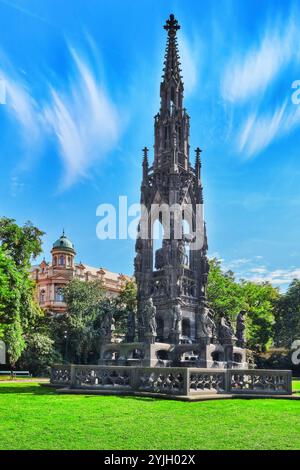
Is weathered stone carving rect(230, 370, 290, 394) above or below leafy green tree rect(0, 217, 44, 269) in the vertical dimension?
below

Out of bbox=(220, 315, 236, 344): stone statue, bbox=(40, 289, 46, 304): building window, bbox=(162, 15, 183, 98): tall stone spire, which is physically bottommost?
bbox=(220, 315, 236, 344): stone statue

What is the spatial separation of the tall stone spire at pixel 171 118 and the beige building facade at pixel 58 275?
129ft

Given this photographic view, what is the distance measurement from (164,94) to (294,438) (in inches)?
1064

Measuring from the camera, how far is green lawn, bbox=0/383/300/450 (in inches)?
302

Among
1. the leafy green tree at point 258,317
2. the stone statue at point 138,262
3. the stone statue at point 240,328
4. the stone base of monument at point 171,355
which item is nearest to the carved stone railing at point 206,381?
the stone base of monument at point 171,355

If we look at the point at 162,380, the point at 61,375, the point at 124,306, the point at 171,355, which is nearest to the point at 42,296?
the point at 124,306

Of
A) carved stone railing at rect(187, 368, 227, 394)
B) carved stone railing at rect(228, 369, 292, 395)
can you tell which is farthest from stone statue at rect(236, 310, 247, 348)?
carved stone railing at rect(187, 368, 227, 394)

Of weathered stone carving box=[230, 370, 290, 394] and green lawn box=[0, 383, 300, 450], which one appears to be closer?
green lawn box=[0, 383, 300, 450]

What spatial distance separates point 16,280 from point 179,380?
59.6 feet

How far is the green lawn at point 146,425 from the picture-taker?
7.67 m

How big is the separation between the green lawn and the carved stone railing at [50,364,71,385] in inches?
258

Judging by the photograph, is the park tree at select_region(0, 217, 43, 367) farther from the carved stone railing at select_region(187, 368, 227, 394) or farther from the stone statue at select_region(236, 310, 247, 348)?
the carved stone railing at select_region(187, 368, 227, 394)

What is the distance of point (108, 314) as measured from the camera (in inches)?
987

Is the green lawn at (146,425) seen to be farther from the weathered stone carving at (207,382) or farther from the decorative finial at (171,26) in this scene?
the decorative finial at (171,26)
